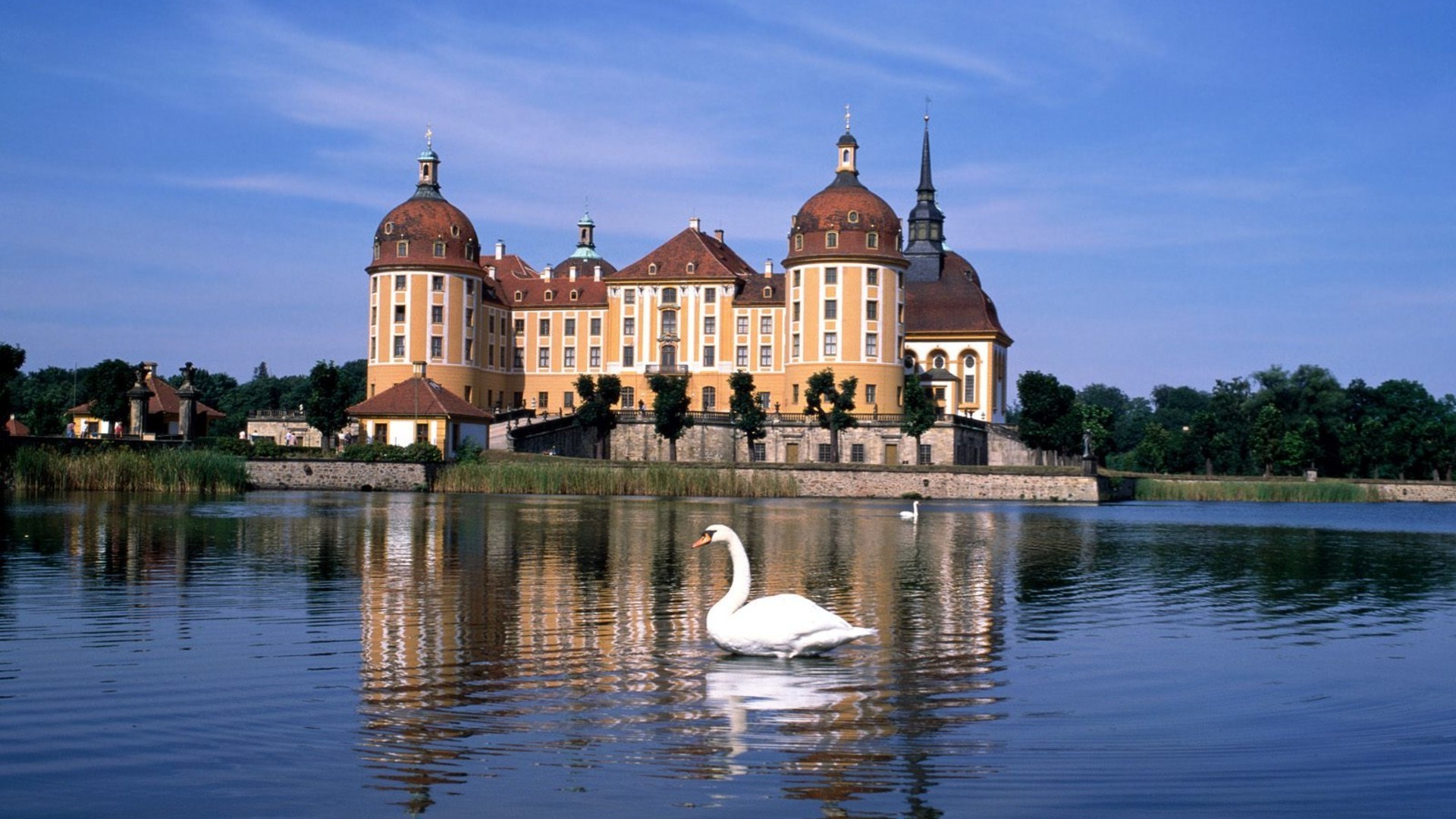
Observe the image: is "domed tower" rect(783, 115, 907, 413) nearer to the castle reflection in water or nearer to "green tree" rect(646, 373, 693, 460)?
"green tree" rect(646, 373, 693, 460)

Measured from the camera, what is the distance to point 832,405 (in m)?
84.4

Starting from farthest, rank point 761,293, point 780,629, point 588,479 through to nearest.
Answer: point 761,293 → point 588,479 → point 780,629

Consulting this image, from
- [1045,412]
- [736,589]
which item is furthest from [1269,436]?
[736,589]

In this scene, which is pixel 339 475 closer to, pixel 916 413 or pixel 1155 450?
pixel 916 413

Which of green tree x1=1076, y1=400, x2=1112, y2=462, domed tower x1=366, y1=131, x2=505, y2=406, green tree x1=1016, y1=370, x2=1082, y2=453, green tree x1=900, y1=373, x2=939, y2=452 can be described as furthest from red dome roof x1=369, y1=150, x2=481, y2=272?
green tree x1=1076, y1=400, x2=1112, y2=462

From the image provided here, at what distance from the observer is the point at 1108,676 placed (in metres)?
12.9

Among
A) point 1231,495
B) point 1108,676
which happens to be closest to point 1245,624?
point 1108,676

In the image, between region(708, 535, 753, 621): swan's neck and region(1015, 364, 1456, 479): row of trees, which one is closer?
region(708, 535, 753, 621): swan's neck

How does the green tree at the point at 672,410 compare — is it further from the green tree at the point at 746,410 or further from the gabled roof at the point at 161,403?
the gabled roof at the point at 161,403

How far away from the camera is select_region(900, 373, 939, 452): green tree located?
8188 centimetres

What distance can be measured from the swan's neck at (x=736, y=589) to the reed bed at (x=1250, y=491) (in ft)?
234

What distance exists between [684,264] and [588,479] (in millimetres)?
38958

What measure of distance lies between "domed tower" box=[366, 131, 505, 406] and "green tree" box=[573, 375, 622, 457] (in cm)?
1249

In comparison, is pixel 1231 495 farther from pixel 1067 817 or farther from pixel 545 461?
pixel 1067 817
